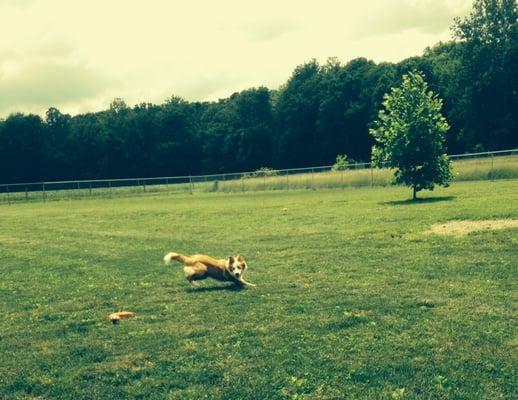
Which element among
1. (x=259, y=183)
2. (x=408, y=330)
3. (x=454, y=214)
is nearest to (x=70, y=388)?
(x=408, y=330)

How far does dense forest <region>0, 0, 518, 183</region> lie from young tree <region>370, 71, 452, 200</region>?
2029 inches

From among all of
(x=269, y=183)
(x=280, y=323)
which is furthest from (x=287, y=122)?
(x=280, y=323)

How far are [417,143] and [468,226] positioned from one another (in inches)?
600

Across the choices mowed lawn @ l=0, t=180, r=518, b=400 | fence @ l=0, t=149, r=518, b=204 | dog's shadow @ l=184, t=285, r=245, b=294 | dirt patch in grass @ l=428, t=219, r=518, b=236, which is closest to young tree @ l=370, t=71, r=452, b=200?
dirt patch in grass @ l=428, t=219, r=518, b=236

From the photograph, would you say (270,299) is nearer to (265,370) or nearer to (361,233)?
(265,370)

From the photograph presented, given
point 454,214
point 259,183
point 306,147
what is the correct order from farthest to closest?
point 306,147 < point 259,183 < point 454,214

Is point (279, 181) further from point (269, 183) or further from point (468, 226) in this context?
point (468, 226)

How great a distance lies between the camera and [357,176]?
188 ft

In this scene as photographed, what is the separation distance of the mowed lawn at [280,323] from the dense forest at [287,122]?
72581mm

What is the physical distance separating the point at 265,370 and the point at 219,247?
40.5 feet

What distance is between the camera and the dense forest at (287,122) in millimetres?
83188

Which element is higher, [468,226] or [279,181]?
[279,181]

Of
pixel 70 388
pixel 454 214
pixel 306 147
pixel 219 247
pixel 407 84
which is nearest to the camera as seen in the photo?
pixel 70 388

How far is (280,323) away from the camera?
9086 mm
